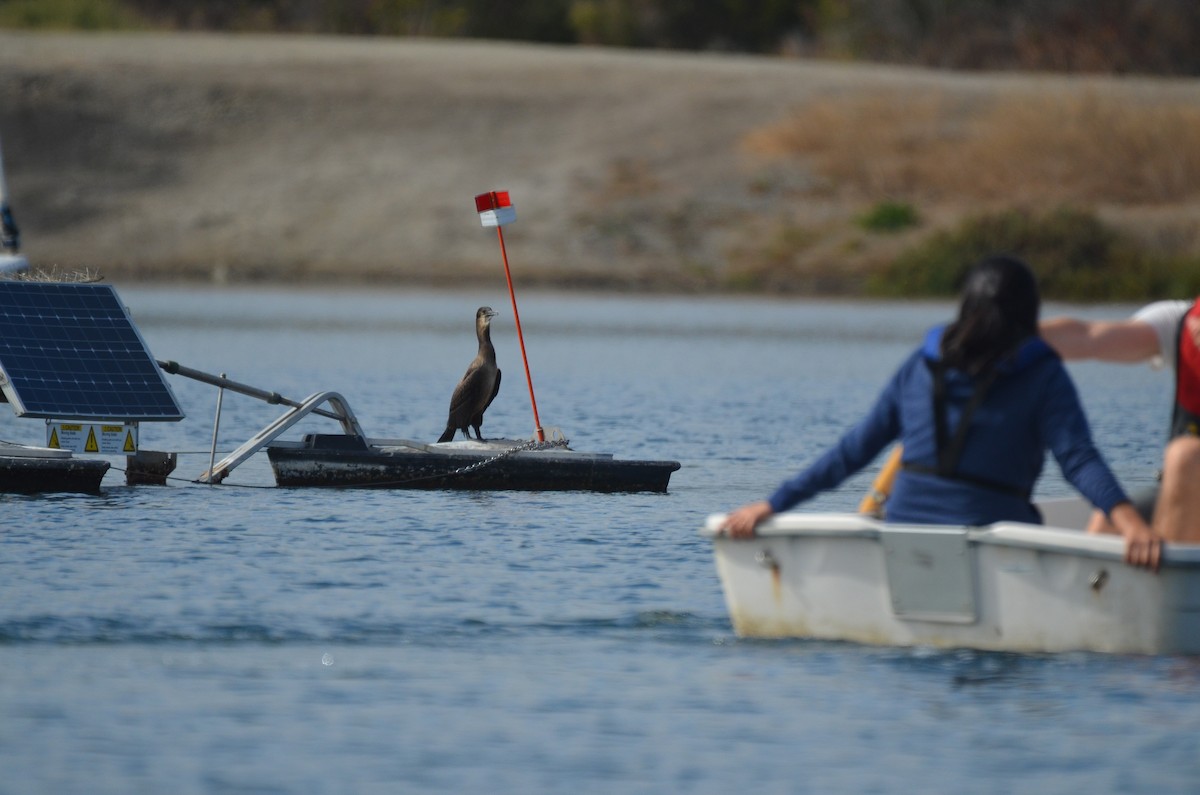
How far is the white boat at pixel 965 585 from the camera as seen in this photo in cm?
854

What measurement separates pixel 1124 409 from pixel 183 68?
3608 cm

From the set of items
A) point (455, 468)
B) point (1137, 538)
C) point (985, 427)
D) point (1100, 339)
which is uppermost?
point (1100, 339)

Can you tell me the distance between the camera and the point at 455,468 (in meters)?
14.9

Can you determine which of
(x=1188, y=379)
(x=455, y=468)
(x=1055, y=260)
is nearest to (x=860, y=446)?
(x=1188, y=379)

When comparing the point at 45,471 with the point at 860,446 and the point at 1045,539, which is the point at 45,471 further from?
the point at 1045,539

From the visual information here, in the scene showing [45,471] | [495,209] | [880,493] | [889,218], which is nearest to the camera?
[880,493]

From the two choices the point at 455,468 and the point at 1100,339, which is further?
the point at 455,468

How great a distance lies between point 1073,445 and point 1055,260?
3617 centimetres

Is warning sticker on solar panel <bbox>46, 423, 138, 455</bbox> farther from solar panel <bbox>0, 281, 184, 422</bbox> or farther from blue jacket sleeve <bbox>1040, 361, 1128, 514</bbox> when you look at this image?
blue jacket sleeve <bbox>1040, 361, 1128, 514</bbox>

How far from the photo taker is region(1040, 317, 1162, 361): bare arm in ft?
28.3

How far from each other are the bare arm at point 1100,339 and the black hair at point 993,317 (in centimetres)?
25

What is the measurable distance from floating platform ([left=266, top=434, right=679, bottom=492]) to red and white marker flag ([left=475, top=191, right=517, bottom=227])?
1563mm

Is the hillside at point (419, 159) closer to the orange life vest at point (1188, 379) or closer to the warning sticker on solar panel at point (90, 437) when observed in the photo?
the warning sticker on solar panel at point (90, 437)

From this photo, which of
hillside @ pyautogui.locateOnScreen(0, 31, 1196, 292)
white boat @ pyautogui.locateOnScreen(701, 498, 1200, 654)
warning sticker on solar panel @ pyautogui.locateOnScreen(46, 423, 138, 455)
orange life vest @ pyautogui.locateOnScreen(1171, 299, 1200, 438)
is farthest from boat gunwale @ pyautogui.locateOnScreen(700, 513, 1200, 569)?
hillside @ pyautogui.locateOnScreen(0, 31, 1196, 292)
